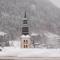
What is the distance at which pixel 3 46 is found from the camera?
5.19 m

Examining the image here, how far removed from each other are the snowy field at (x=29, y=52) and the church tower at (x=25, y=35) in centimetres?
11

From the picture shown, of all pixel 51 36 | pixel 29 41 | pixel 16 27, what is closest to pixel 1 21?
pixel 16 27

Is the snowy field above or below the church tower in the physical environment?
below

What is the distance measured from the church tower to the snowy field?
11 centimetres

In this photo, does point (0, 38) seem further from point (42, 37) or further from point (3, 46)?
point (42, 37)

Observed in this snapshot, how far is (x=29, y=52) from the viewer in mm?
5129

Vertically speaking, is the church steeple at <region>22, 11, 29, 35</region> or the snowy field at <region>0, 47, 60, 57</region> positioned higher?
the church steeple at <region>22, 11, 29, 35</region>

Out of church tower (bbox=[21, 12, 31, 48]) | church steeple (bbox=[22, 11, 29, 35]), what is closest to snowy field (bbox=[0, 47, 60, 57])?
church tower (bbox=[21, 12, 31, 48])

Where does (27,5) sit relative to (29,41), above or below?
above

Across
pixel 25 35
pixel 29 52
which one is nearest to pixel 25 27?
pixel 25 35

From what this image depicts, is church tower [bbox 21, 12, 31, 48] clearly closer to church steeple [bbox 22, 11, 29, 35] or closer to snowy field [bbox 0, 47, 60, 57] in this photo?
church steeple [bbox 22, 11, 29, 35]

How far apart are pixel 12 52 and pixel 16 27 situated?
1.53 feet

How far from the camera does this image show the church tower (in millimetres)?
5135

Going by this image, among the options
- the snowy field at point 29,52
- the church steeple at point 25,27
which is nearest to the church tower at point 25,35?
the church steeple at point 25,27
